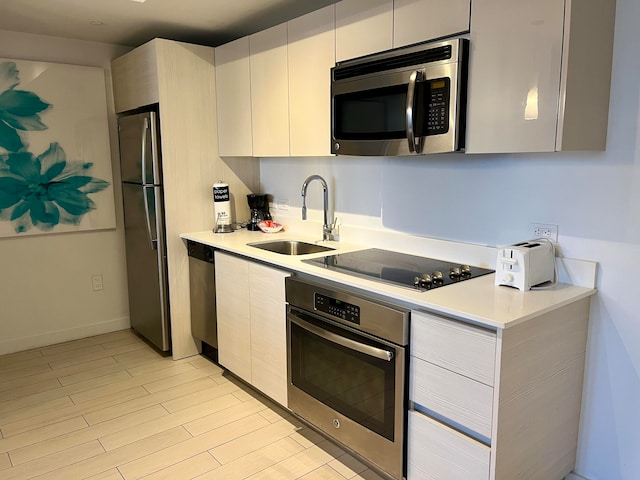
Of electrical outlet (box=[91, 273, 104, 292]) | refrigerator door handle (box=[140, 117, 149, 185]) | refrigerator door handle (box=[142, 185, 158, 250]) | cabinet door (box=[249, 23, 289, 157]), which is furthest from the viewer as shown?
electrical outlet (box=[91, 273, 104, 292])

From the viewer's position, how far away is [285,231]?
347 centimetres

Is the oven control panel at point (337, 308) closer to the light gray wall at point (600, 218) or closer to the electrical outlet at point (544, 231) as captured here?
the light gray wall at point (600, 218)

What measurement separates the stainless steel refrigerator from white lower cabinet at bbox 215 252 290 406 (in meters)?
0.55

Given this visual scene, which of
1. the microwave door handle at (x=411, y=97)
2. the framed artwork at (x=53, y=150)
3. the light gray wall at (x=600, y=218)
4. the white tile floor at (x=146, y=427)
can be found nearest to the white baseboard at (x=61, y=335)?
the white tile floor at (x=146, y=427)

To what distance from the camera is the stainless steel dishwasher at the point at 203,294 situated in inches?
126

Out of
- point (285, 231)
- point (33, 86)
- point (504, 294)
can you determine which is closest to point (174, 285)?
point (285, 231)

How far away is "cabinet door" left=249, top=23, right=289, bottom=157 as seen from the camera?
2.80 m

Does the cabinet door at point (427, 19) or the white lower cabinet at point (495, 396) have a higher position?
the cabinet door at point (427, 19)

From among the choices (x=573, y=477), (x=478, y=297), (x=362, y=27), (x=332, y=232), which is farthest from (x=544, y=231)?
(x=332, y=232)

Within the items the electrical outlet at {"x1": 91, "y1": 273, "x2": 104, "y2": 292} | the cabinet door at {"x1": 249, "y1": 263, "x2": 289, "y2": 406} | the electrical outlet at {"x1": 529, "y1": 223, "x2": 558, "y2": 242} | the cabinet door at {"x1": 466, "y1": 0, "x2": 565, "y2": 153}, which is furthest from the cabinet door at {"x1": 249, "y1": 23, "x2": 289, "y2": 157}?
the electrical outlet at {"x1": 91, "y1": 273, "x2": 104, "y2": 292}

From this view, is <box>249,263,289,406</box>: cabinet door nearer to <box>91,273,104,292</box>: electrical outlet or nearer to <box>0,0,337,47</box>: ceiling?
<box>0,0,337,47</box>: ceiling

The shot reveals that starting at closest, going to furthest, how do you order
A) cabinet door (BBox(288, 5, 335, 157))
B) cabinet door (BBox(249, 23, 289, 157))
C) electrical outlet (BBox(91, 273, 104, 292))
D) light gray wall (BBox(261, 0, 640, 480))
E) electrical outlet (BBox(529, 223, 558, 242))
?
1. light gray wall (BBox(261, 0, 640, 480))
2. electrical outlet (BBox(529, 223, 558, 242))
3. cabinet door (BBox(288, 5, 335, 157))
4. cabinet door (BBox(249, 23, 289, 157))
5. electrical outlet (BBox(91, 273, 104, 292))

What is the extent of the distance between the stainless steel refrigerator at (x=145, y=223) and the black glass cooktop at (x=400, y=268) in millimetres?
1393

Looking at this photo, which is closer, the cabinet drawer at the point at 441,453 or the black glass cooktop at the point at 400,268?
the cabinet drawer at the point at 441,453
